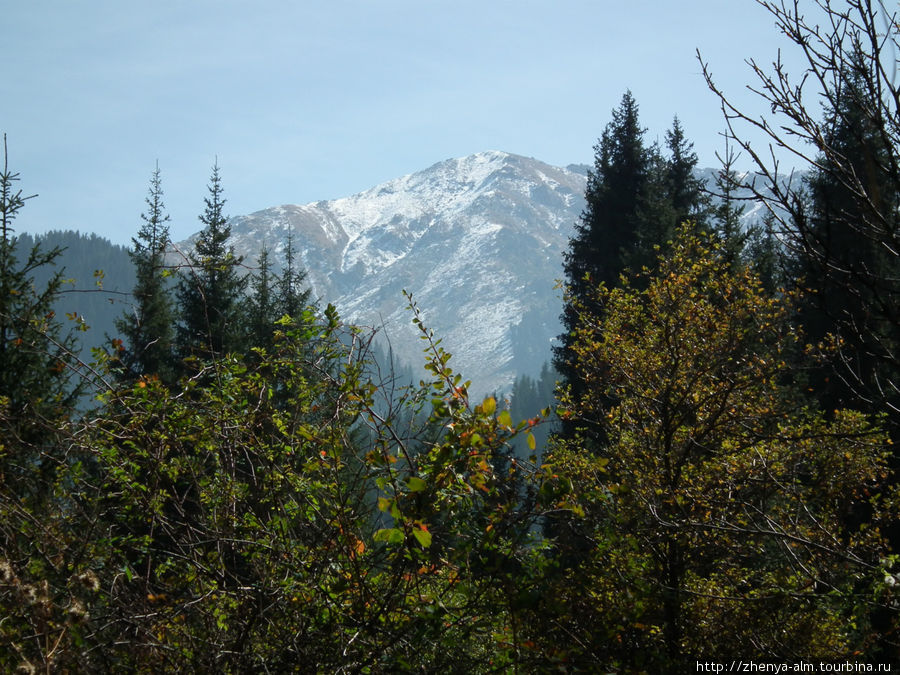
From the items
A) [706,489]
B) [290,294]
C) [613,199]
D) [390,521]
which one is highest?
[613,199]

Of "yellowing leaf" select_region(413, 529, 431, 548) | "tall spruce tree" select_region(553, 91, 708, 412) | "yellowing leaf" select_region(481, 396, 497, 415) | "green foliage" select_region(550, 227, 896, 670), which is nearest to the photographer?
"yellowing leaf" select_region(413, 529, 431, 548)

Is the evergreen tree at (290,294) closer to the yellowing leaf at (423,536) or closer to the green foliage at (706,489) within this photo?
the green foliage at (706,489)

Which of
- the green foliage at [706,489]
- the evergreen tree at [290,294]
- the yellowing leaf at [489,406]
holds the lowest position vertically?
the green foliage at [706,489]

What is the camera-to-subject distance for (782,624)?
6398 millimetres

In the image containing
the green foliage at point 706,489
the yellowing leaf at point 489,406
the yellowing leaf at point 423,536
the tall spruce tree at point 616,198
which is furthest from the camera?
the tall spruce tree at point 616,198

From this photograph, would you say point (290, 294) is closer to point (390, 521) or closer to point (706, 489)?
point (706, 489)

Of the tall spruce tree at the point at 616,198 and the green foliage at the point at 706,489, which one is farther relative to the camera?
the tall spruce tree at the point at 616,198

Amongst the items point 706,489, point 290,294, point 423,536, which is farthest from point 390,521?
point 290,294

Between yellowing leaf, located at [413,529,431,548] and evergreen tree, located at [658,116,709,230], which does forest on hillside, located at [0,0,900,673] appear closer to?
yellowing leaf, located at [413,529,431,548]

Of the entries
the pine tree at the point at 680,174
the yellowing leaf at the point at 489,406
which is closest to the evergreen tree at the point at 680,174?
the pine tree at the point at 680,174

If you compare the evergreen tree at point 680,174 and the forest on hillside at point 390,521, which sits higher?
the evergreen tree at point 680,174

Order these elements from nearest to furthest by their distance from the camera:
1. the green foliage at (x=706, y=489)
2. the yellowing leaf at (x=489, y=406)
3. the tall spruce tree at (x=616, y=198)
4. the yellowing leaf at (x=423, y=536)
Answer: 1. the yellowing leaf at (x=423, y=536)
2. the yellowing leaf at (x=489, y=406)
3. the green foliage at (x=706, y=489)
4. the tall spruce tree at (x=616, y=198)

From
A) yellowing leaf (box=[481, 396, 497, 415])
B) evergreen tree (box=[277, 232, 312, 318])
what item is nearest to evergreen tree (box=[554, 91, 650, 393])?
evergreen tree (box=[277, 232, 312, 318])

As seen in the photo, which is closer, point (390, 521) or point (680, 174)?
point (390, 521)
